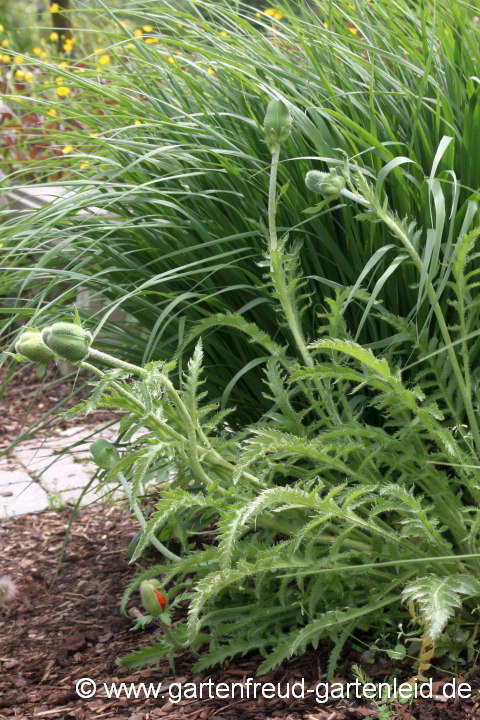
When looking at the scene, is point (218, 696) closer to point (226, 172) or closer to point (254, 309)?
point (254, 309)

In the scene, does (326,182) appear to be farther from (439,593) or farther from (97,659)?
(97,659)

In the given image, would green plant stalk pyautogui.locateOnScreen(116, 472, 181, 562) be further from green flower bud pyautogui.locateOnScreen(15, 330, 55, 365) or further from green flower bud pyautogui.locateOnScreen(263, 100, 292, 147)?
green flower bud pyautogui.locateOnScreen(263, 100, 292, 147)

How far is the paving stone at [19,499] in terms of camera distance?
282 centimetres

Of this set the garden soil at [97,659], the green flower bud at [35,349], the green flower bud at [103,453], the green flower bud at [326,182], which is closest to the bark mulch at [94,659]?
the garden soil at [97,659]

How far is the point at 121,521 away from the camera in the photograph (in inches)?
102

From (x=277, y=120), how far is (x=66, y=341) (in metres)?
0.54

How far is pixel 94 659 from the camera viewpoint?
1.80 meters

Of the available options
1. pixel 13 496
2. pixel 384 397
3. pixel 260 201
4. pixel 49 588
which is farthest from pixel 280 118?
pixel 13 496

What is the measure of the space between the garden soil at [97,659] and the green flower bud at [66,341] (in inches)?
27.3

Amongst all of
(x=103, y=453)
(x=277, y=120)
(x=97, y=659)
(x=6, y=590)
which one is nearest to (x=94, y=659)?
(x=97, y=659)

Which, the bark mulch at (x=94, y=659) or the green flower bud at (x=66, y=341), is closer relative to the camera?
the green flower bud at (x=66, y=341)

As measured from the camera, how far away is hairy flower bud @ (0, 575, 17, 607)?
2.04 meters

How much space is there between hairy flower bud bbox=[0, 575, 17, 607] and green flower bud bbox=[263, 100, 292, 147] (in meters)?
1.20

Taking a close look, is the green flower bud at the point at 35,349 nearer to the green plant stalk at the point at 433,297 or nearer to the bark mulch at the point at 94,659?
the green plant stalk at the point at 433,297
